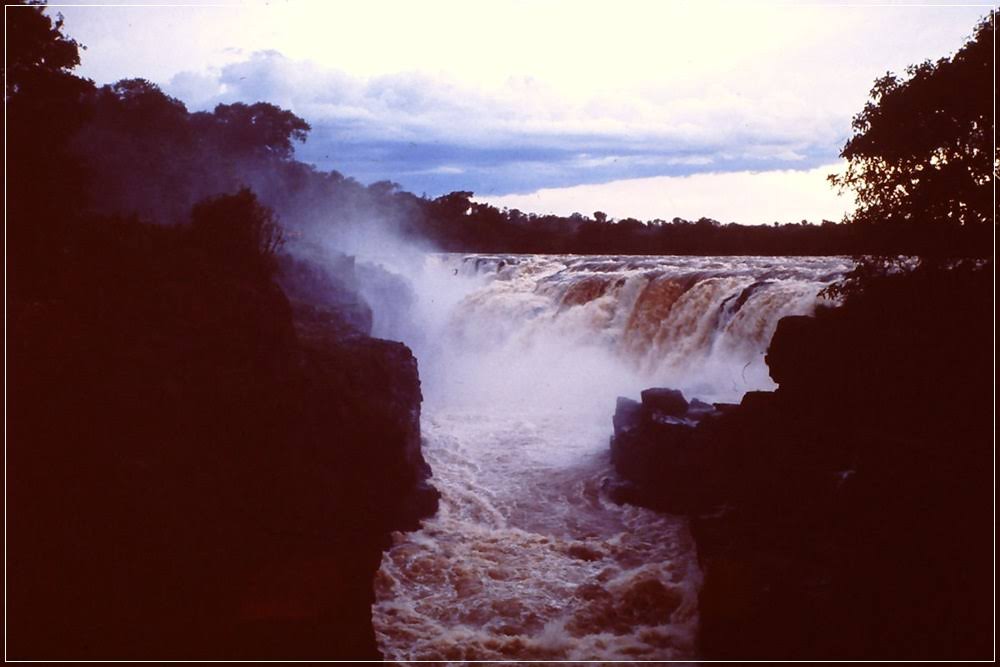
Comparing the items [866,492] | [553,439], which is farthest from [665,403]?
[866,492]

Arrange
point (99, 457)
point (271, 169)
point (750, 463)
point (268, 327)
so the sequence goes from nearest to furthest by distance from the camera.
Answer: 1. point (99, 457)
2. point (268, 327)
3. point (750, 463)
4. point (271, 169)

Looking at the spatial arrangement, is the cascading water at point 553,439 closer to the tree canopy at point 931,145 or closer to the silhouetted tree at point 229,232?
the silhouetted tree at point 229,232

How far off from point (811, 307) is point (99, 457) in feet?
49.3

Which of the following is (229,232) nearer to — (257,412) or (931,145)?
(257,412)

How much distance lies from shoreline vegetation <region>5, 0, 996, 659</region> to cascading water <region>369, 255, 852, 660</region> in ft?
3.38

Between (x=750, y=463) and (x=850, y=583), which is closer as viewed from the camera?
(x=850, y=583)

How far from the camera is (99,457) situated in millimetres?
7715

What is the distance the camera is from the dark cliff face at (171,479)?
7133 millimetres

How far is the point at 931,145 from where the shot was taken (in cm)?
1028

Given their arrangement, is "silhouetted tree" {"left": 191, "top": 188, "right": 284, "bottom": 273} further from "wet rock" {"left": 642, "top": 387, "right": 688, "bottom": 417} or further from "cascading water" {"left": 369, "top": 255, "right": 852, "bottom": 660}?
"wet rock" {"left": 642, "top": 387, "right": 688, "bottom": 417}

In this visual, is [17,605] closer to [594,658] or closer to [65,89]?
[594,658]

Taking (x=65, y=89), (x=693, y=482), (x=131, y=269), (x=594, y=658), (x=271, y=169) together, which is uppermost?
(x=271, y=169)

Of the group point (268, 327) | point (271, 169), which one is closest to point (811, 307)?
point (268, 327)

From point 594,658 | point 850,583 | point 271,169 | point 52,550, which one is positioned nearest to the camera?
point 52,550
